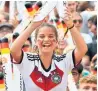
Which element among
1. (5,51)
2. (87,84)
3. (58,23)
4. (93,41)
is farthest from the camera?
(93,41)

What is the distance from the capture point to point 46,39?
1907 millimetres

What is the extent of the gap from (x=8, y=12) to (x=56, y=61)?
112 centimetres

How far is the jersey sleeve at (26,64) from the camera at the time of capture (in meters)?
1.87

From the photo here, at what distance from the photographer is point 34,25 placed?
5.92 feet

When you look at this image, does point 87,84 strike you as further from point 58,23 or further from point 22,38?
point 22,38

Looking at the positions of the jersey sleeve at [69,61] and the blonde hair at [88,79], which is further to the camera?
the blonde hair at [88,79]

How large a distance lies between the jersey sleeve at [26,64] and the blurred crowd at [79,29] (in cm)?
33

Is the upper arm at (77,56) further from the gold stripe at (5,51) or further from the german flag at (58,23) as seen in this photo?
the german flag at (58,23)

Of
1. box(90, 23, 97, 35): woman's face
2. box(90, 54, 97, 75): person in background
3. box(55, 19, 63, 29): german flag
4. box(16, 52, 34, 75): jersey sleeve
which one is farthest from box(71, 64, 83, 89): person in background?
box(16, 52, 34, 75): jersey sleeve

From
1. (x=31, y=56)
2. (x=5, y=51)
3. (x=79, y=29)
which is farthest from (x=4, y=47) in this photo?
(x=79, y=29)

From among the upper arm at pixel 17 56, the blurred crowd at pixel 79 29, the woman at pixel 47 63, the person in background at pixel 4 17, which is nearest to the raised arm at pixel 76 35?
the woman at pixel 47 63

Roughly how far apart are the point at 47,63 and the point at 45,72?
4cm

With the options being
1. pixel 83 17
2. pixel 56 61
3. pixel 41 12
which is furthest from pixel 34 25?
pixel 83 17

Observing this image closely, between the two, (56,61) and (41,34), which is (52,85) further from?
(41,34)
